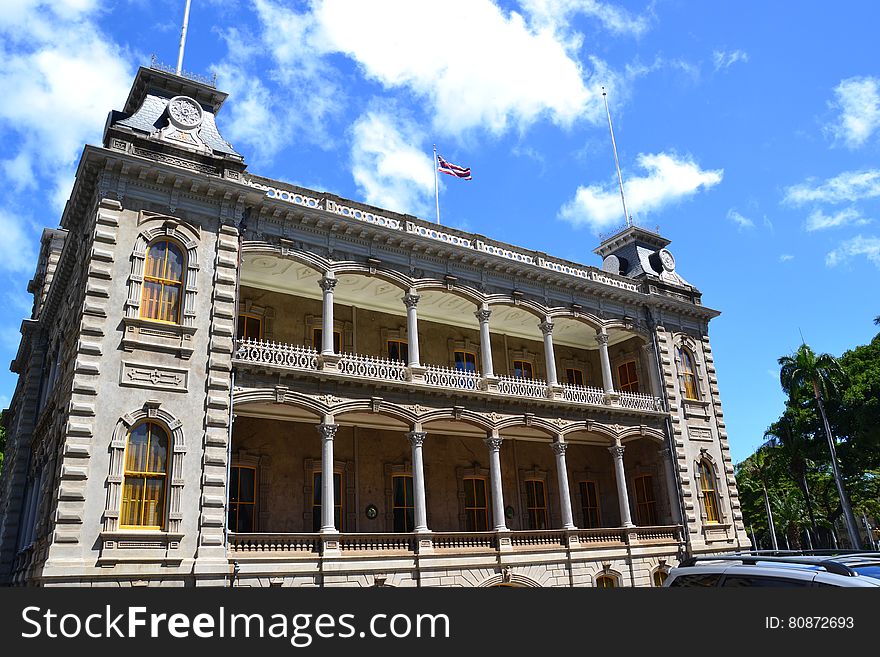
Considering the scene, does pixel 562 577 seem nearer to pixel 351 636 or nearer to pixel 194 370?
pixel 194 370

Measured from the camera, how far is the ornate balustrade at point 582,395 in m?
25.3

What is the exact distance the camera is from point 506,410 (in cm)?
2355

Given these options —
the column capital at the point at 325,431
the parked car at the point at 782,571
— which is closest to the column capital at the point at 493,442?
the column capital at the point at 325,431

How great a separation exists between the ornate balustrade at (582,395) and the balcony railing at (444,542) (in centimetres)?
475

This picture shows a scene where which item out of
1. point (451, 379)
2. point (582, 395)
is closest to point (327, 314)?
point (451, 379)

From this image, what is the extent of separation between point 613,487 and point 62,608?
26404 millimetres

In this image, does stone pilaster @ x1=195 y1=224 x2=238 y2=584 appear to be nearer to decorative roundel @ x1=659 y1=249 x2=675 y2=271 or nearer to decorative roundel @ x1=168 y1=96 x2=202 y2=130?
decorative roundel @ x1=168 y1=96 x2=202 y2=130

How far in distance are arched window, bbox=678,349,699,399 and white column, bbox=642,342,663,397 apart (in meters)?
1.48

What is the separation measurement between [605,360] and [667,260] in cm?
798

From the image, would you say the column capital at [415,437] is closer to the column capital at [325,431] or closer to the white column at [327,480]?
the white column at [327,480]

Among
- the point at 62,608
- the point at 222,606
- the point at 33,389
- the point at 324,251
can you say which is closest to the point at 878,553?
the point at 222,606

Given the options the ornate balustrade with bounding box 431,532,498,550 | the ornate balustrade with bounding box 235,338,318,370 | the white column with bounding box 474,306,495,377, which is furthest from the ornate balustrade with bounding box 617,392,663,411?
the ornate balustrade with bounding box 235,338,318,370

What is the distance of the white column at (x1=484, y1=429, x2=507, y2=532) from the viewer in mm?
21880

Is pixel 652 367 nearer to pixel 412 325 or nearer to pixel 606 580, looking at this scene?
pixel 606 580
